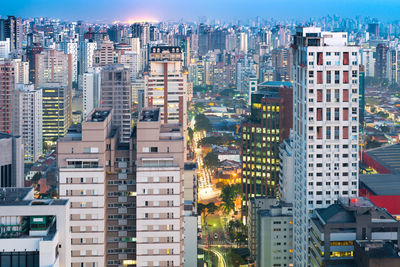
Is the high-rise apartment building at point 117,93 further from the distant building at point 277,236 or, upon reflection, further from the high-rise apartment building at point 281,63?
the high-rise apartment building at point 281,63

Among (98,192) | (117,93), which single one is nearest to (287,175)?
(98,192)

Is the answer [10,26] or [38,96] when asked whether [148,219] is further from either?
[10,26]

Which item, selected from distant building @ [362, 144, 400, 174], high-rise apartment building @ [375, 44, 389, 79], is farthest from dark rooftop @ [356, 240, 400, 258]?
high-rise apartment building @ [375, 44, 389, 79]

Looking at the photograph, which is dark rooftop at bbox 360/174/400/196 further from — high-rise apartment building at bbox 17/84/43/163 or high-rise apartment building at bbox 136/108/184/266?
high-rise apartment building at bbox 17/84/43/163

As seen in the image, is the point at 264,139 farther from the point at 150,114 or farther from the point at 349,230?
the point at 150,114

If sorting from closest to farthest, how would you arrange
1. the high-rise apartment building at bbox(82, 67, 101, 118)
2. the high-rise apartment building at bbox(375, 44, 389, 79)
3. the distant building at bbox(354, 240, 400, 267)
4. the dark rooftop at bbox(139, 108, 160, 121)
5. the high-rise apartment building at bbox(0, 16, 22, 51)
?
1. the distant building at bbox(354, 240, 400, 267)
2. the dark rooftop at bbox(139, 108, 160, 121)
3. the high-rise apartment building at bbox(82, 67, 101, 118)
4. the high-rise apartment building at bbox(0, 16, 22, 51)
5. the high-rise apartment building at bbox(375, 44, 389, 79)

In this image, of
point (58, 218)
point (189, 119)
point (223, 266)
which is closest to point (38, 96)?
point (189, 119)
